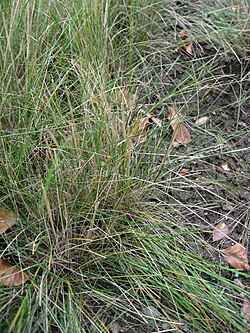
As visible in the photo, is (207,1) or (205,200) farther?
(207,1)

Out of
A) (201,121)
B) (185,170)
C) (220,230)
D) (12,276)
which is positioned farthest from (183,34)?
(12,276)

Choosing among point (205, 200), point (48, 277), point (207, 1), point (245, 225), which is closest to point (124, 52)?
point (207, 1)

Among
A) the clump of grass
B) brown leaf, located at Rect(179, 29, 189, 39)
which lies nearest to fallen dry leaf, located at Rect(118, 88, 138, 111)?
the clump of grass

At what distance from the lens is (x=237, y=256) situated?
2229 mm

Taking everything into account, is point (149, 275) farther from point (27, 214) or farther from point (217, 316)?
point (27, 214)

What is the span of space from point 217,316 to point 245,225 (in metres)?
0.47

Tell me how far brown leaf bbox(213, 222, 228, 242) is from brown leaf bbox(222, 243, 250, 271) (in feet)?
0.18

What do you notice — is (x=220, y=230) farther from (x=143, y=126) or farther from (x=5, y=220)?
(x=5, y=220)

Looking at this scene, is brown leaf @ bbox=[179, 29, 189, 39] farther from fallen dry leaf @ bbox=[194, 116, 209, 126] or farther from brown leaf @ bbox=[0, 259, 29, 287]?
brown leaf @ bbox=[0, 259, 29, 287]

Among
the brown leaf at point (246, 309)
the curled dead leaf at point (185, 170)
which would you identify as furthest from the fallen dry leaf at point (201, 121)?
the brown leaf at point (246, 309)

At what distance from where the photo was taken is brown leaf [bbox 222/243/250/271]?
7.20 feet

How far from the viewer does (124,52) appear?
3043 mm

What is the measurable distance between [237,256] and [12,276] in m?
0.85

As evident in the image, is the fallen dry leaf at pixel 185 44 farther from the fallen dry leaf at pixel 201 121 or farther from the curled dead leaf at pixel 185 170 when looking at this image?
the curled dead leaf at pixel 185 170
